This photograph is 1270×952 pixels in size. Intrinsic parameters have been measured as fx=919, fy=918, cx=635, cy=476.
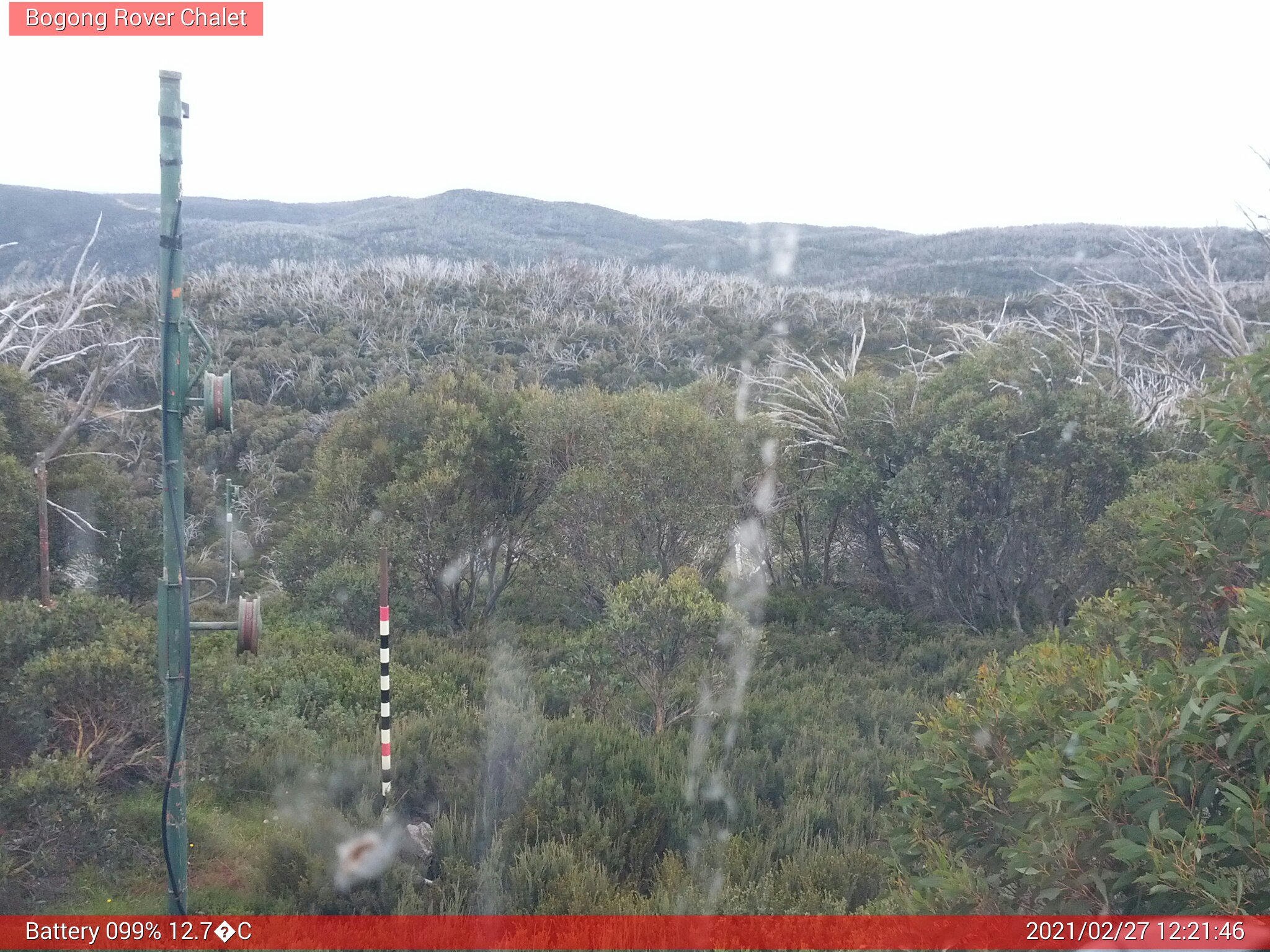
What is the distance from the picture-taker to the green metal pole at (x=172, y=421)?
416cm

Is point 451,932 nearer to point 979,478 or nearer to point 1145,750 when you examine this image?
point 1145,750

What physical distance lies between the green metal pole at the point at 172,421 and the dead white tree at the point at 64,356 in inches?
231

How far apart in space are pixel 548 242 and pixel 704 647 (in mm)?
64969

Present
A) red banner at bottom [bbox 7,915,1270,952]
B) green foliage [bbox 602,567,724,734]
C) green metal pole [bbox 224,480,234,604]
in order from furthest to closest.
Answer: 1. green metal pole [bbox 224,480,234,604]
2. green foliage [bbox 602,567,724,734]
3. red banner at bottom [bbox 7,915,1270,952]

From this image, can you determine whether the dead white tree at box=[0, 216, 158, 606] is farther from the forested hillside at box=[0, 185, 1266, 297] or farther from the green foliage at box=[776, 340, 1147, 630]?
the forested hillside at box=[0, 185, 1266, 297]

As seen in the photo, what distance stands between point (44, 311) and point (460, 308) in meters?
14.6

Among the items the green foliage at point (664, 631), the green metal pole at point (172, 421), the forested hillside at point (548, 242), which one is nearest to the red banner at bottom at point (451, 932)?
the green metal pole at point (172, 421)

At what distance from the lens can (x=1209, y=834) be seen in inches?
101

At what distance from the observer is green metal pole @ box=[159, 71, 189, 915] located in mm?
4164

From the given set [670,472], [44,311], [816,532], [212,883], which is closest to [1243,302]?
[816,532]

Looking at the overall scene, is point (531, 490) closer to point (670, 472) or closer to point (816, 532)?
point (670, 472)

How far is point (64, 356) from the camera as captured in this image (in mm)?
12070

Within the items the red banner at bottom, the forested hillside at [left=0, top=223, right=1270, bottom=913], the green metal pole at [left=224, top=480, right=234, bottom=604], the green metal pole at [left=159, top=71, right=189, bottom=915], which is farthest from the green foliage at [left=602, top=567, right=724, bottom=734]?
the green metal pole at [left=159, top=71, right=189, bottom=915]

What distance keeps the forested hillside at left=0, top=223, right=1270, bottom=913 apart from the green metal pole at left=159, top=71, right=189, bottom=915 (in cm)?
159
